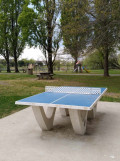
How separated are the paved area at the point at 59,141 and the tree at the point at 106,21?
667 centimetres

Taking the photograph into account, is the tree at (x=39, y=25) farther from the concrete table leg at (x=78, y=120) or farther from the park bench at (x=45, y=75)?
the concrete table leg at (x=78, y=120)

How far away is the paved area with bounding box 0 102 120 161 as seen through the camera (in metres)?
2.98

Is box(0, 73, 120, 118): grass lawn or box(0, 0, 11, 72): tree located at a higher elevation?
box(0, 0, 11, 72): tree

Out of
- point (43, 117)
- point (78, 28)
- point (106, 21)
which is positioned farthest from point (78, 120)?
point (106, 21)

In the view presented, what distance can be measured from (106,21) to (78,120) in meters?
8.67

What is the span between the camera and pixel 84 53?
456 inches

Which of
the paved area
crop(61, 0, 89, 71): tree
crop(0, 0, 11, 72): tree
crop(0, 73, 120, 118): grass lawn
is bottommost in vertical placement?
the paved area

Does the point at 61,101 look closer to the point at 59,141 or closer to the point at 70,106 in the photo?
the point at 70,106

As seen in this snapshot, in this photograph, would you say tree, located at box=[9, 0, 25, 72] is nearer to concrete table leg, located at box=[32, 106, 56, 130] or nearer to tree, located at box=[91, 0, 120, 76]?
tree, located at box=[91, 0, 120, 76]

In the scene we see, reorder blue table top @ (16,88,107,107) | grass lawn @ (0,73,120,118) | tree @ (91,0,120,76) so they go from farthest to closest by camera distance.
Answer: tree @ (91,0,120,76), grass lawn @ (0,73,120,118), blue table top @ (16,88,107,107)

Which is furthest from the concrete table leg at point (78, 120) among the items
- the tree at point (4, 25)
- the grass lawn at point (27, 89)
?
the tree at point (4, 25)

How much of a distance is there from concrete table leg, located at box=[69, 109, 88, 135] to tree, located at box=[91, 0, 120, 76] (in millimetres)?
7531

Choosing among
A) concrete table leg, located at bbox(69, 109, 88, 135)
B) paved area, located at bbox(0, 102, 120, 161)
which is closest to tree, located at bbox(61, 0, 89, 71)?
paved area, located at bbox(0, 102, 120, 161)

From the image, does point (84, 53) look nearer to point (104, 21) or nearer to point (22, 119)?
point (104, 21)
